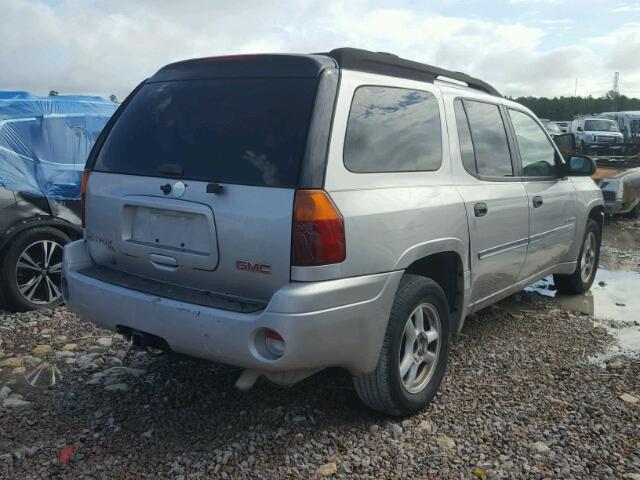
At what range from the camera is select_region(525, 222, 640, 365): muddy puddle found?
4.95 meters

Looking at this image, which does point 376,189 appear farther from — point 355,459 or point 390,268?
point 355,459

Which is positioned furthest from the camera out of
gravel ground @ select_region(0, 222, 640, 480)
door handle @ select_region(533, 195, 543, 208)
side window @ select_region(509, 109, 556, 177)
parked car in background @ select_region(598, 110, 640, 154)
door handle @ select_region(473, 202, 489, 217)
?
parked car in background @ select_region(598, 110, 640, 154)

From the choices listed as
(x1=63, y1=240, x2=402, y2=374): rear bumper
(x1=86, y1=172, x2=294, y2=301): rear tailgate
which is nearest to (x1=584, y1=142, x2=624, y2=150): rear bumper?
(x1=63, y1=240, x2=402, y2=374): rear bumper

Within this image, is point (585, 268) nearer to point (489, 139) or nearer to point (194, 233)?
point (489, 139)

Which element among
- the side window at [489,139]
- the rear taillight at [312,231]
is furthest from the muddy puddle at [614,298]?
the rear taillight at [312,231]

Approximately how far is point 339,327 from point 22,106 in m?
4.17

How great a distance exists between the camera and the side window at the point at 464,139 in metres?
3.88

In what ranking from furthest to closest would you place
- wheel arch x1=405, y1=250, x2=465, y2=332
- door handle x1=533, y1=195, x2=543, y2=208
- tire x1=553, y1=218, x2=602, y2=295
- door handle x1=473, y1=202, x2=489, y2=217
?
1. tire x1=553, y1=218, x2=602, y2=295
2. door handle x1=533, y1=195, x2=543, y2=208
3. door handle x1=473, y1=202, x2=489, y2=217
4. wheel arch x1=405, y1=250, x2=465, y2=332

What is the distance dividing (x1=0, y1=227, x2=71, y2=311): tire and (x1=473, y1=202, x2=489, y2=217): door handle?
345 centimetres

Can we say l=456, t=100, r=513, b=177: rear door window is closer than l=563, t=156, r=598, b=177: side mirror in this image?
Yes

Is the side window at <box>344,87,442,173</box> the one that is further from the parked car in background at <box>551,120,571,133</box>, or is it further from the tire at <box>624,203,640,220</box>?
the parked car in background at <box>551,120,571,133</box>

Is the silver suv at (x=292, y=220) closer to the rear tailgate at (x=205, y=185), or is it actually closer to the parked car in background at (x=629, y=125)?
the rear tailgate at (x=205, y=185)

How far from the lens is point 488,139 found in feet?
14.0

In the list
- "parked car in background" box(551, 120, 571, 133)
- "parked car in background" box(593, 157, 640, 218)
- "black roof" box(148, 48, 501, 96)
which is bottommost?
"parked car in background" box(593, 157, 640, 218)
